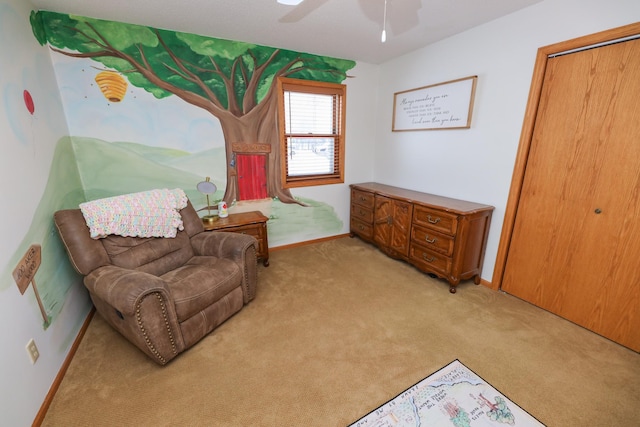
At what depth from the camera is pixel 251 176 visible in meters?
3.05

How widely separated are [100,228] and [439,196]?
2.94 meters

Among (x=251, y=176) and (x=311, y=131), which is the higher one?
(x=311, y=131)

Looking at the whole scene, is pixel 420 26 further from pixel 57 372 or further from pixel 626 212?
pixel 57 372

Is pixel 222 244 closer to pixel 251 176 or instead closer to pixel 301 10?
pixel 251 176

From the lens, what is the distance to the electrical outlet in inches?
53.6

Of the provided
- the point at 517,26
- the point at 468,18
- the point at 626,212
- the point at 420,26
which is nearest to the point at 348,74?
the point at 420,26

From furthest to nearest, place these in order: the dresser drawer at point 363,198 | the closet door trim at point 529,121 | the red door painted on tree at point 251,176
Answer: the dresser drawer at point 363,198, the red door painted on tree at point 251,176, the closet door trim at point 529,121

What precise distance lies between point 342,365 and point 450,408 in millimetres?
603

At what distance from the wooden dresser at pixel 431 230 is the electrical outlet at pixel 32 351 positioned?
2.79 meters

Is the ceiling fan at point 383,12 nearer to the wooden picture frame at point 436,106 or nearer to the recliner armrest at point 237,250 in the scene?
the wooden picture frame at point 436,106

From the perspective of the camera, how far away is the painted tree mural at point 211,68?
86.0 inches

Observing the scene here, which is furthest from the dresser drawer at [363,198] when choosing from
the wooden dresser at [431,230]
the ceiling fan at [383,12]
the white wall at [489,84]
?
the ceiling fan at [383,12]

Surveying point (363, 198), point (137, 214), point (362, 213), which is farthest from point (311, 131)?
point (137, 214)

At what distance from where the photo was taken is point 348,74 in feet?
10.7
